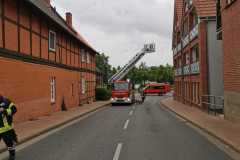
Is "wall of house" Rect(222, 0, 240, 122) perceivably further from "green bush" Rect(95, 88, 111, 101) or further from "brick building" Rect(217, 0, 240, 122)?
"green bush" Rect(95, 88, 111, 101)

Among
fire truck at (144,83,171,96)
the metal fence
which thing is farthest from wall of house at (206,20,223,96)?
fire truck at (144,83,171,96)

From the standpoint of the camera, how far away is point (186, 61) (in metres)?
35.1

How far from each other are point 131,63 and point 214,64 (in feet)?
94.8

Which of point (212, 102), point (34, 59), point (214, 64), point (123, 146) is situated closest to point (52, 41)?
point (34, 59)

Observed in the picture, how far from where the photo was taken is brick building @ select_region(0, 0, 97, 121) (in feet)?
51.9

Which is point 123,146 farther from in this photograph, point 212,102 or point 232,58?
point 212,102

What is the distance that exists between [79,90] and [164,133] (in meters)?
20.9

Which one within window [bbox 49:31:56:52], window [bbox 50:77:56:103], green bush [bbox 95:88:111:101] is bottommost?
green bush [bbox 95:88:111:101]

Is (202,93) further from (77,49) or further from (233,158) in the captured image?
(233,158)

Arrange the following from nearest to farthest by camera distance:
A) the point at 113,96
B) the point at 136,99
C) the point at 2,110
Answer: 1. the point at 2,110
2. the point at 113,96
3. the point at 136,99

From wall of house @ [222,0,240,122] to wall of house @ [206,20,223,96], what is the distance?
7.02 m

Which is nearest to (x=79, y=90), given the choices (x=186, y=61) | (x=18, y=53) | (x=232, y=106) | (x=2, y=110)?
(x=186, y=61)

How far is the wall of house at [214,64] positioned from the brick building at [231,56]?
276 inches

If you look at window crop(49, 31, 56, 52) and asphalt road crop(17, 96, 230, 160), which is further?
window crop(49, 31, 56, 52)
